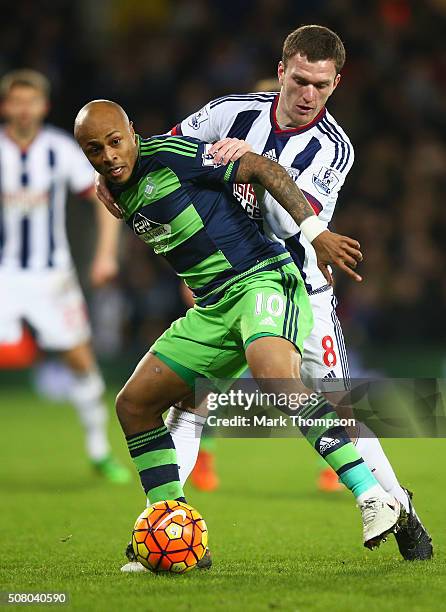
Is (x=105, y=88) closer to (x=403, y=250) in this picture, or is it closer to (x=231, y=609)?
(x=403, y=250)

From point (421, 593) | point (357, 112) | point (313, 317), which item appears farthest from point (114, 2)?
point (421, 593)

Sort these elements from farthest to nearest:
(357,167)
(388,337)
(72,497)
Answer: (357,167) < (388,337) < (72,497)

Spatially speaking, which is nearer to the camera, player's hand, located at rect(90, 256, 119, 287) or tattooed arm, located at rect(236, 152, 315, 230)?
tattooed arm, located at rect(236, 152, 315, 230)

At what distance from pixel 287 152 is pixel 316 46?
1.56ft

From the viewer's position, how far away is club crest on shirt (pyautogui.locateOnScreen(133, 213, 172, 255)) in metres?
4.59

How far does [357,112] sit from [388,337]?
329 cm

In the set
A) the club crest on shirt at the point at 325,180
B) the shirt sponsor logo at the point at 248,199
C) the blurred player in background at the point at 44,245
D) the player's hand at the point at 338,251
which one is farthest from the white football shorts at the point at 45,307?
the player's hand at the point at 338,251

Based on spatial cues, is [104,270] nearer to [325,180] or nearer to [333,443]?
[325,180]

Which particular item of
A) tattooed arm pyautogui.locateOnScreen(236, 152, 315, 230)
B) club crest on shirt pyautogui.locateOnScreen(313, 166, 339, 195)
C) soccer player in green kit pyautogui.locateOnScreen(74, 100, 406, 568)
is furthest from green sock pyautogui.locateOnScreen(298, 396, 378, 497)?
club crest on shirt pyautogui.locateOnScreen(313, 166, 339, 195)

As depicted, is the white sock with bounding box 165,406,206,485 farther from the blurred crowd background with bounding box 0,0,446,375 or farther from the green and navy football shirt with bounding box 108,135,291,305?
the blurred crowd background with bounding box 0,0,446,375

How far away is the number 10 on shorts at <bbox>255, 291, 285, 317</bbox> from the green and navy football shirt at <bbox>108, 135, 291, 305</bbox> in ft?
0.55

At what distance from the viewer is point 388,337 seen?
38.3 ft

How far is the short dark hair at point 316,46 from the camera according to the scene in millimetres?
4805

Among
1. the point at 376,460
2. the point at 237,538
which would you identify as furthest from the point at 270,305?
the point at 237,538
